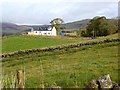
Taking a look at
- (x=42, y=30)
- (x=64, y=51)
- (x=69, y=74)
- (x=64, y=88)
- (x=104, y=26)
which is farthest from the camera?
(x=42, y=30)

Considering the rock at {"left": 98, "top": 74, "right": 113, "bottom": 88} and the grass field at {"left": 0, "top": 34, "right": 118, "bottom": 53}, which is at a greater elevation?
the grass field at {"left": 0, "top": 34, "right": 118, "bottom": 53}

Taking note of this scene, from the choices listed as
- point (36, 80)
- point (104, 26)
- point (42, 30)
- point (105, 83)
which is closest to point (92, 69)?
point (36, 80)

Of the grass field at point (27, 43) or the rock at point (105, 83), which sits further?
the grass field at point (27, 43)

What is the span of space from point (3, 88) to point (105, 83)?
3655mm

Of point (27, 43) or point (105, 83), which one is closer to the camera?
point (105, 83)

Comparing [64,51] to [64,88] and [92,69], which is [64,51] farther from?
[64,88]

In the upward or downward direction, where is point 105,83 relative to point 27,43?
downward

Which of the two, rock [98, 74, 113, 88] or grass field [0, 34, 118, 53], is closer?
rock [98, 74, 113, 88]

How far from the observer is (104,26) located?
223 feet

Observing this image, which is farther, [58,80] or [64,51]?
[64,51]

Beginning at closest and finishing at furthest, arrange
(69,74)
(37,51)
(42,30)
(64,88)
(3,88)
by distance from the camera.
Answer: (3,88)
(64,88)
(69,74)
(37,51)
(42,30)

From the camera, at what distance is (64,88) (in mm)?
13203

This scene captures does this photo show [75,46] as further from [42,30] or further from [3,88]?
[42,30]

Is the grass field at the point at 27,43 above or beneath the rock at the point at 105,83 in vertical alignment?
above
